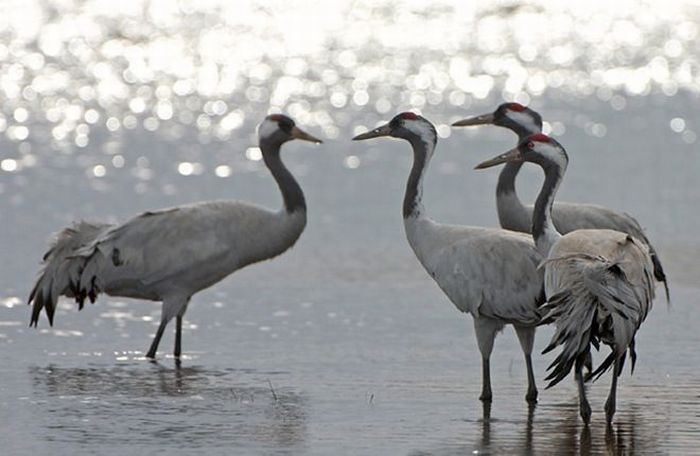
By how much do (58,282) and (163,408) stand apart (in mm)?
2732

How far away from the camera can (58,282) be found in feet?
46.0

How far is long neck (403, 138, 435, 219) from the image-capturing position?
12.9m

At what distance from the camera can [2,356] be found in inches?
527

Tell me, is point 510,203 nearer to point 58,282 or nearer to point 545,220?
point 545,220

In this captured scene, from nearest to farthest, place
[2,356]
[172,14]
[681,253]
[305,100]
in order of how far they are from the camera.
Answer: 1. [2,356]
2. [681,253]
3. [305,100]
4. [172,14]

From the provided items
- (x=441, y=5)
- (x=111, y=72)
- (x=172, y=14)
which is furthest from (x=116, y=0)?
(x=111, y=72)

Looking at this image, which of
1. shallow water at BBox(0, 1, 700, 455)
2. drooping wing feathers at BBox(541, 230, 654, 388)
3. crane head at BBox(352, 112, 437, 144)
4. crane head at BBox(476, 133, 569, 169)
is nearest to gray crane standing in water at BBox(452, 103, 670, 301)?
shallow water at BBox(0, 1, 700, 455)

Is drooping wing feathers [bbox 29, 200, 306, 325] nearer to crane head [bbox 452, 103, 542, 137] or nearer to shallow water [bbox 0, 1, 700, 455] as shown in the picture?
shallow water [bbox 0, 1, 700, 455]

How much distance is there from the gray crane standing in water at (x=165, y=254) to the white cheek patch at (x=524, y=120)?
176cm

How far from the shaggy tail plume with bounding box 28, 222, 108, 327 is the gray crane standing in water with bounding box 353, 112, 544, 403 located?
274 cm

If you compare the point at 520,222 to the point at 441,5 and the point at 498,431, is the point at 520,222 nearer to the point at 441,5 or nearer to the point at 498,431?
the point at 498,431

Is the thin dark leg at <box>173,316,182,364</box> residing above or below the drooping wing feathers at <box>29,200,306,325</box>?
below

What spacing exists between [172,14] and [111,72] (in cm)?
1563

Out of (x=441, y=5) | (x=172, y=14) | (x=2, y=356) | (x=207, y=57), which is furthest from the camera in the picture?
(x=441, y=5)
